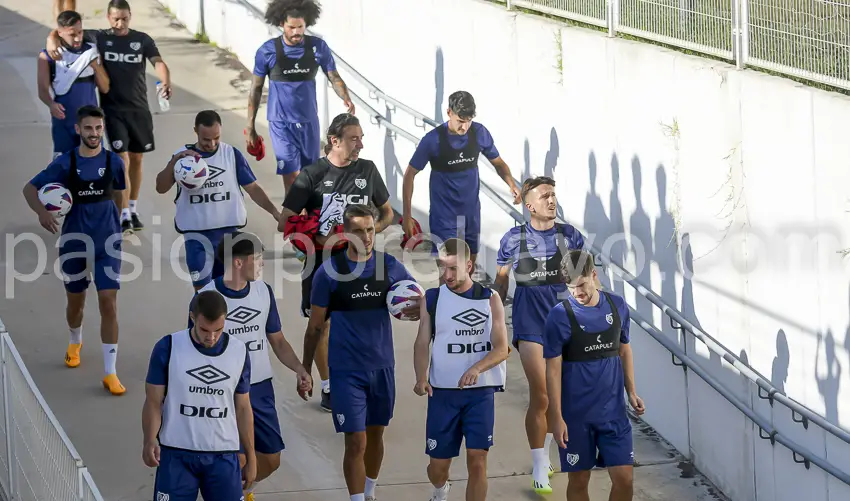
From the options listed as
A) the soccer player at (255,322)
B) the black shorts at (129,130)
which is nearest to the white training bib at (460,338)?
the soccer player at (255,322)

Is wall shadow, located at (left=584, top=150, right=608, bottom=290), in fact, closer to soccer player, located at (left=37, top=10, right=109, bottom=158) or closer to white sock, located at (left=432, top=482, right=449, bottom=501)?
white sock, located at (left=432, top=482, right=449, bottom=501)

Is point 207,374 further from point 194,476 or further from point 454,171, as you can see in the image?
point 454,171

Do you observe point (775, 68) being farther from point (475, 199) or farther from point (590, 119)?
point (475, 199)

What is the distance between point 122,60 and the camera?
13219 millimetres

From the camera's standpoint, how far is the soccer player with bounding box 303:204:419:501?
8812 millimetres

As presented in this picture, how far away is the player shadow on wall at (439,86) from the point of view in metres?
14.1

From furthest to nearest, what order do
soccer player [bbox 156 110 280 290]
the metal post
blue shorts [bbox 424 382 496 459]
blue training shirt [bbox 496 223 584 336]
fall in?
soccer player [bbox 156 110 280 290] < blue training shirt [bbox 496 223 584 336] < blue shorts [bbox 424 382 496 459] < the metal post

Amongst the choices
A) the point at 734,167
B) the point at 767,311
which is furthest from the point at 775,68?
the point at 767,311

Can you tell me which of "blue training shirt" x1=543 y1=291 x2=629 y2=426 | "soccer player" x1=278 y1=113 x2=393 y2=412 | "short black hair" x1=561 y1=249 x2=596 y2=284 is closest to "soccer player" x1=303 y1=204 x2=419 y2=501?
"blue training shirt" x1=543 y1=291 x2=629 y2=426

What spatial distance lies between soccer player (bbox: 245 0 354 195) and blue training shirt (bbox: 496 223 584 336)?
3818mm

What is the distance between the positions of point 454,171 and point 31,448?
495 centimetres

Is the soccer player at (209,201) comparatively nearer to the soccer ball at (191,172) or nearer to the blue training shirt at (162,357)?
the soccer ball at (191,172)

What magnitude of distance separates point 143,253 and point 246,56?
5756mm

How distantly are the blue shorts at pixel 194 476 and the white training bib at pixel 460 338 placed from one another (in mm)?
1596
